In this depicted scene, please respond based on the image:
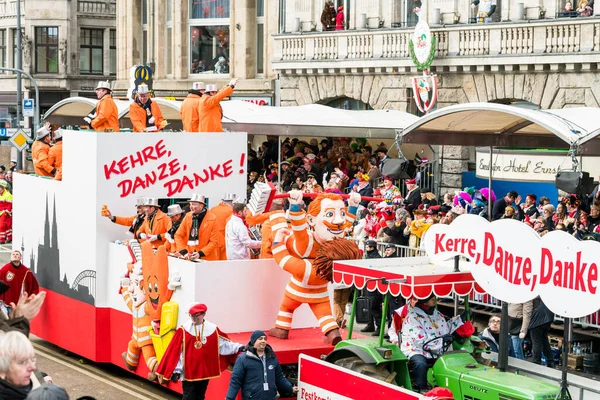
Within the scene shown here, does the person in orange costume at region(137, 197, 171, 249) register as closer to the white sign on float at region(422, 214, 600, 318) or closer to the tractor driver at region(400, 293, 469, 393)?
the tractor driver at region(400, 293, 469, 393)

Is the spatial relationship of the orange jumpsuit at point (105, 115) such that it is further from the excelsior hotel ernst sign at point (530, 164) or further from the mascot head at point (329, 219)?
the excelsior hotel ernst sign at point (530, 164)

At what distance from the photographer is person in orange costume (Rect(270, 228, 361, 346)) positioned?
527 inches

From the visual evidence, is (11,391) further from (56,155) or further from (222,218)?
(56,155)

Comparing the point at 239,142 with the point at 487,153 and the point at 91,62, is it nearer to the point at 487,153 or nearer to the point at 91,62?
the point at 487,153

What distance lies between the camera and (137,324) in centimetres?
1476

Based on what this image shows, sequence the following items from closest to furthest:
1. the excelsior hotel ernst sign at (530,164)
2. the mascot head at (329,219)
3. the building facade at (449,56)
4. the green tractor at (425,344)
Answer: the green tractor at (425,344) → the mascot head at (329,219) → the excelsior hotel ernst sign at (530,164) → the building facade at (449,56)

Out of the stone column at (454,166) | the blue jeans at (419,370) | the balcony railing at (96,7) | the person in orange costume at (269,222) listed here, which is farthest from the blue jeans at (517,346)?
the balcony railing at (96,7)

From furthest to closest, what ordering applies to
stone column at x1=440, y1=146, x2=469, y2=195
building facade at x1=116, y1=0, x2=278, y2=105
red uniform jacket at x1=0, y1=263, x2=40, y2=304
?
1. building facade at x1=116, y1=0, x2=278, y2=105
2. stone column at x1=440, y1=146, x2=469, y2=195
3. red uniform jacket at x1=0, y1=263, x2=40, y2=304

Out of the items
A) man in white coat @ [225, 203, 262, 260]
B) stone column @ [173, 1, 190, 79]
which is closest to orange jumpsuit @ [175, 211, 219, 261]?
man in white coat @ [225, 203, 262, 260]

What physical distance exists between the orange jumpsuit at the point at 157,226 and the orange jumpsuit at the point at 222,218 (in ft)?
2.05

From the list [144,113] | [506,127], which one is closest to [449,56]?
[506,127]

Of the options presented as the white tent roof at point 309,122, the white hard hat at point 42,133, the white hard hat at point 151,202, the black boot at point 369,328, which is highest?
the white tent roof at point 309,122

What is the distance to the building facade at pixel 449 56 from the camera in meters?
26.5

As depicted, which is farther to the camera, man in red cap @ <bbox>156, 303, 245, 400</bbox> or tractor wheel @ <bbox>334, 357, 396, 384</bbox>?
man in red cap @ <bbox>156, 303, 245, 400</bbox>
